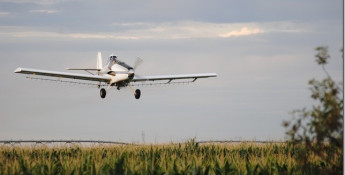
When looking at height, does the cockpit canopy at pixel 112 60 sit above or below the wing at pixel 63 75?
above

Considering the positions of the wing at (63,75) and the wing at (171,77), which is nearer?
the wing at (63,75)

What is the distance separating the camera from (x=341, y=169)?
1302 centimetres

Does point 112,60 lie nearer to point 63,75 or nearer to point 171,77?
point 63,75

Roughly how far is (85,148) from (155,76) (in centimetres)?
1341

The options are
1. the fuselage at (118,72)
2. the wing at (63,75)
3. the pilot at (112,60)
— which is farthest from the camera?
the pilot at (112,60)

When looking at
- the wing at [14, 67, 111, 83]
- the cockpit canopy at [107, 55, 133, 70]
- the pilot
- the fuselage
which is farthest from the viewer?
the pilot

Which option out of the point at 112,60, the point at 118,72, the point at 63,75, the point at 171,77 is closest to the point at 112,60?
the point at 112,60

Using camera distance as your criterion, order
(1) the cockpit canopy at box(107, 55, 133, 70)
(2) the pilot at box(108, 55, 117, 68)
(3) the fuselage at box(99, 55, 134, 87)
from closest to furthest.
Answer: (3) the fuselage at box(99, 55, 134, 87), (1) the cockpit canopy at box(107, 55, 133, 70), (2) the pilot at box(108, 55, 117, 68)

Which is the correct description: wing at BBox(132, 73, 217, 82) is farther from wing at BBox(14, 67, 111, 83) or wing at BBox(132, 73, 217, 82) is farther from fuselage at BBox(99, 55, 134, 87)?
wing at BBox(14, 67, 111, 83)

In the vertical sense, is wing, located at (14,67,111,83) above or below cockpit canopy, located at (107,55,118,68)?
below

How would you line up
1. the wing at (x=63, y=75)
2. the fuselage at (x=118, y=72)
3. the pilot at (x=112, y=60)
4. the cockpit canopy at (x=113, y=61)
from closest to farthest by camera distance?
the wing at (x=63, y=75) < the fuselage at (x=118, y=72) < the cockpit canopy at (x=113, y=61) < the pilot at (x=112, y=60)

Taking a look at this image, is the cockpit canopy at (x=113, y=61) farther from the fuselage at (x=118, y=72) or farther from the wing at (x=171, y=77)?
the wing at (x=171, y=77)

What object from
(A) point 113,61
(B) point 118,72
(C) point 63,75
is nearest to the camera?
(B) point 118,72

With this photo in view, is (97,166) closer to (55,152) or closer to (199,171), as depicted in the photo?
(199,171)
